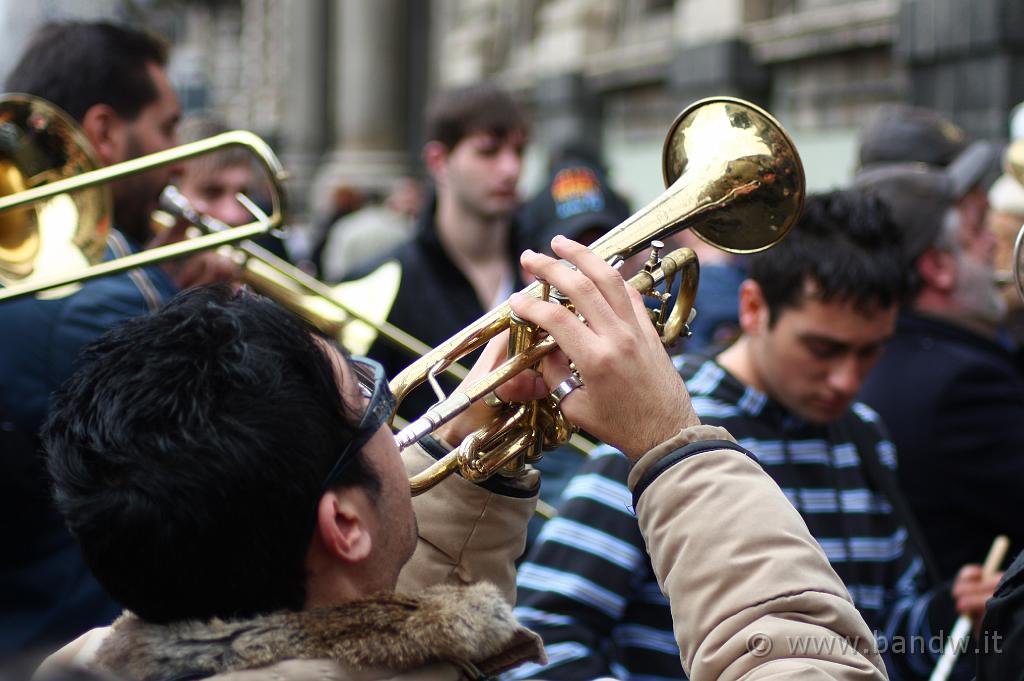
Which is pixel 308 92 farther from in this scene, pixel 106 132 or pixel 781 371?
pixel 781 371

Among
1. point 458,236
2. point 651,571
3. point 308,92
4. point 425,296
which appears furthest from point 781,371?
point 308,92

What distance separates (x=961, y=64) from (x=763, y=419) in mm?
3671

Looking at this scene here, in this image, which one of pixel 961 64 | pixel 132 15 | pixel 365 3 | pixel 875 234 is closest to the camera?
pixel 875 234

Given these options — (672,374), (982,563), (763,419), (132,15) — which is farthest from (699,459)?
(132,15)

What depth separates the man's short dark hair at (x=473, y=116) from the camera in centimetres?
472

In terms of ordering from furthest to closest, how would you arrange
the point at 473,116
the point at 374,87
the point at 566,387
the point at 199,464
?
the point at 374,87 → the point at 473,116 → the point at 566,387 → the point at 199,464

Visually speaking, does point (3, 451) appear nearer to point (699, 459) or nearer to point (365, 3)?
point (699, 459)

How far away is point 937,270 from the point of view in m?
3.67

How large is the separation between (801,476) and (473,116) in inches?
97.8

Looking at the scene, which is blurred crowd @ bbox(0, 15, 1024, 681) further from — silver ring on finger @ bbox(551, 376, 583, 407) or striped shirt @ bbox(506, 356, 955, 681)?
silver ring on finger @ bbox(551, 376, 583, 407)

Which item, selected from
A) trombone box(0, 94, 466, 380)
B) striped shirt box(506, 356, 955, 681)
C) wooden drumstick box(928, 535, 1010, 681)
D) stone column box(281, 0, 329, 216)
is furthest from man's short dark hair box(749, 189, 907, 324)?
stone column box(281, 0, 329, 216)

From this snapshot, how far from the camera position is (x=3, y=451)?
239 centimetres

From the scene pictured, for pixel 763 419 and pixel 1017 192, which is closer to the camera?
pixel 763 419

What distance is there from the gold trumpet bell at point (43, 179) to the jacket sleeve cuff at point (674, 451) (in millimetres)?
1624
